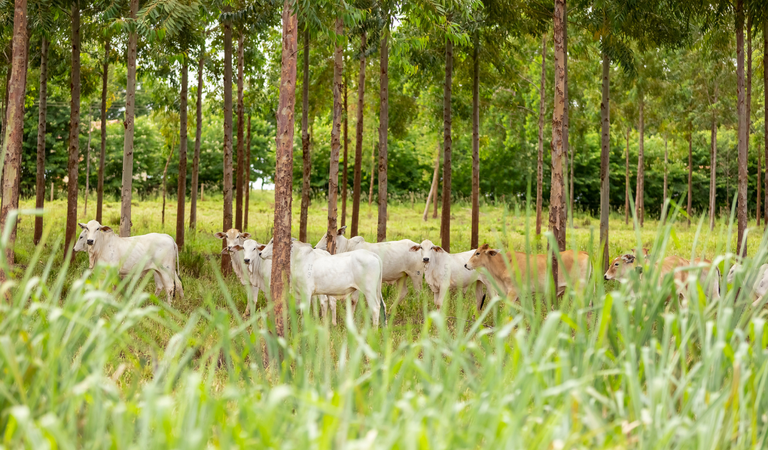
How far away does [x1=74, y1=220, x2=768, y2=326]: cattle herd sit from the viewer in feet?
31.7

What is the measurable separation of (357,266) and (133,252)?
4.22m

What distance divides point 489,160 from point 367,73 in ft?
60.3

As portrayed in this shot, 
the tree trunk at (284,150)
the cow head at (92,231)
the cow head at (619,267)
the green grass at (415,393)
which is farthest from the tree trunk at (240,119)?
the green grass at (415,393)

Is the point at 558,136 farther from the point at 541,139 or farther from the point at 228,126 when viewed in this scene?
the point at 541,139

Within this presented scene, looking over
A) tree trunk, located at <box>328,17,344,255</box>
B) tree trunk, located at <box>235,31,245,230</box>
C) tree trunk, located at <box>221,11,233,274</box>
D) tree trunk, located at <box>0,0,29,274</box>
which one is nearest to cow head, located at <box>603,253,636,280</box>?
tree trunk, located at <box>328,17,344,255</box>

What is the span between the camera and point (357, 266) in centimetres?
971

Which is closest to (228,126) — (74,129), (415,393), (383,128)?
(74,129)

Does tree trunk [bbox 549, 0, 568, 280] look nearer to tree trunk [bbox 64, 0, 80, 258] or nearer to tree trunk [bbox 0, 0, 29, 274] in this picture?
tree trunk [bbox 0, 0, 29, 274]

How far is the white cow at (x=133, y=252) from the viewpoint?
11211 millimetres

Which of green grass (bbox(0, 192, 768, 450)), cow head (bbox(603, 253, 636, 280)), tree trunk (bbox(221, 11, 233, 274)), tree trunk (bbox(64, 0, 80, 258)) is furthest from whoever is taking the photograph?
tree trunk (bbox(221, 11, 233, 274))

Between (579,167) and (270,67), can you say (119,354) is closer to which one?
(270,67)

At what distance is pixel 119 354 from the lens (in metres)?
7.28

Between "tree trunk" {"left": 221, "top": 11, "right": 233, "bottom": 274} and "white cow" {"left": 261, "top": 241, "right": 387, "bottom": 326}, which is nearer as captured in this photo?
"white cow" {"left": 261, "top": 241, "right": 387, "bottom": 326}

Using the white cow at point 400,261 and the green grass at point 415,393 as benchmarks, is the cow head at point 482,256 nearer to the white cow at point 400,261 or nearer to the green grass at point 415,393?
the white cow at point 400,261
